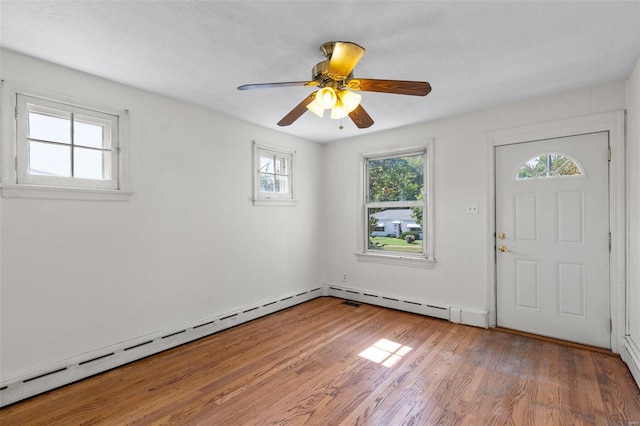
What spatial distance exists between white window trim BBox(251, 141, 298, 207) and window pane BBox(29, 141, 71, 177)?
1809 mm

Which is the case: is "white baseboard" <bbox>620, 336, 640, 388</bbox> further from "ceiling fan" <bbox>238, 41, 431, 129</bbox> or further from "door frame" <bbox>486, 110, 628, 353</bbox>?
"ceiling fan" <bbox>238, 41, 431, 129</bbox>

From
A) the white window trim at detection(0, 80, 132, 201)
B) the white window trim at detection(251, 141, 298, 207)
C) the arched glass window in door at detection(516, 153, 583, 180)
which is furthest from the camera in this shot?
the white window trim at detection(251, 141, 298, 207)

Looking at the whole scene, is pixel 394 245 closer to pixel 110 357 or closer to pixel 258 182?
pixel 258 182

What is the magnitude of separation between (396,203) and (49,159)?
3.61 metres

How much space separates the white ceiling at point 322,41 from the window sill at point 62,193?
94 centimetres

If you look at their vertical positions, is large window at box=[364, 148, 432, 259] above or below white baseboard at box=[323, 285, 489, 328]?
above

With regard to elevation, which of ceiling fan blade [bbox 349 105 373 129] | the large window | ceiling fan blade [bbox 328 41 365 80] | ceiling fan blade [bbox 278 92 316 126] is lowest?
the large window

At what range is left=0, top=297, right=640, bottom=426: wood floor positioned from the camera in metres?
1.98

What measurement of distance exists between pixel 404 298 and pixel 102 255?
3337 mm

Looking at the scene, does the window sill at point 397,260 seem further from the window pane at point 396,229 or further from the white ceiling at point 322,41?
the white ceiling at point 322,41

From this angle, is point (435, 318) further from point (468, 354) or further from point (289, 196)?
point (289, 196)

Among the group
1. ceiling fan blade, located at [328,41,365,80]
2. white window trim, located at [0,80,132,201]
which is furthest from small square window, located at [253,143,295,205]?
ceiling fan blade, located at [328,41,365,80]

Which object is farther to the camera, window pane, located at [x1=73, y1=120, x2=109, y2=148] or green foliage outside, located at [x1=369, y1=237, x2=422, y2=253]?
green foliage outside, located at [x1=369, y1=237, x2=422, y2=253]

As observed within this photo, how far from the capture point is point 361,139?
4465 millimetres
